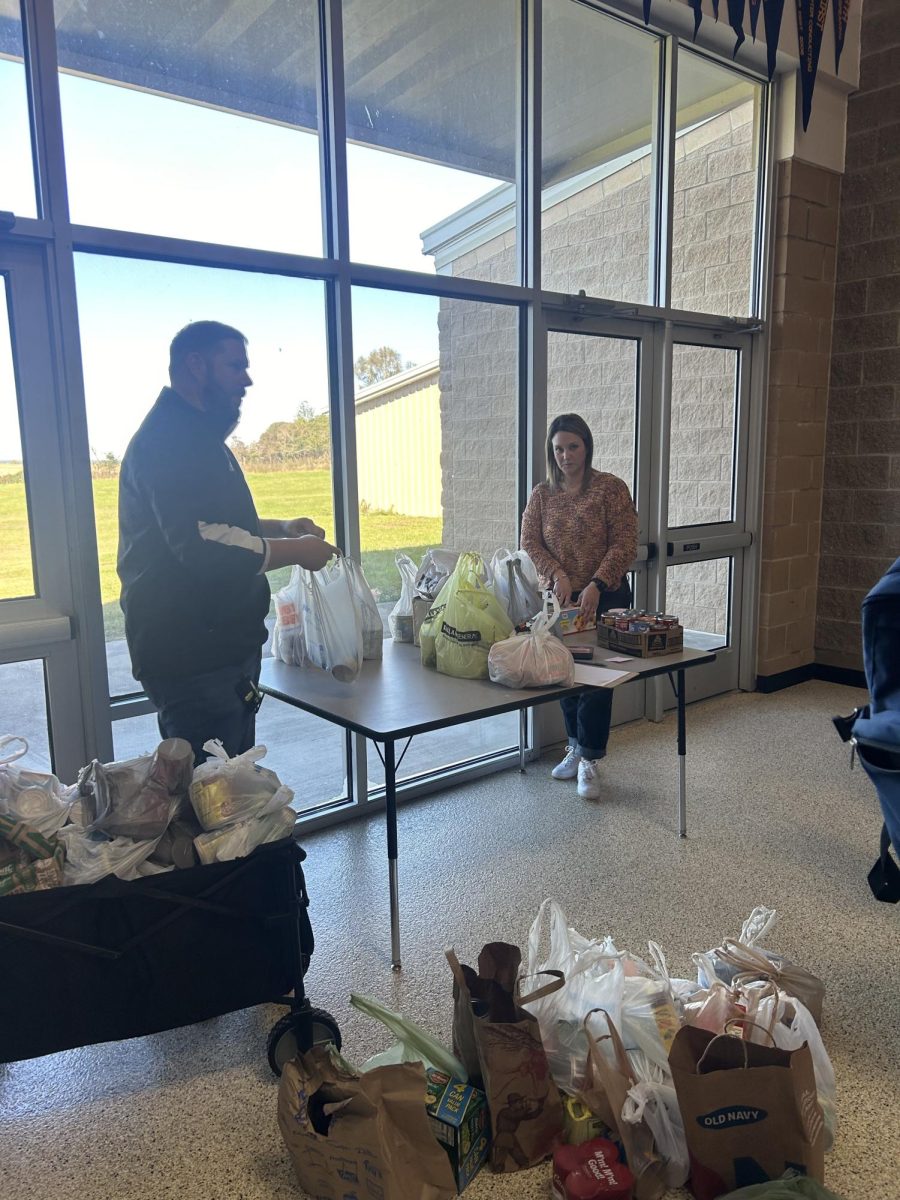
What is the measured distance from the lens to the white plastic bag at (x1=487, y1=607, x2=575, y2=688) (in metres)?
2.38

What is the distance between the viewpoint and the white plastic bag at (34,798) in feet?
5.52

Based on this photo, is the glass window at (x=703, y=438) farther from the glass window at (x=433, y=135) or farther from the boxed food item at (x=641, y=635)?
the boxed food item at (x=641, y=635)

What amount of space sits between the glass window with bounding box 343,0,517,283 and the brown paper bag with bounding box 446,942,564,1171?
2.31 meters

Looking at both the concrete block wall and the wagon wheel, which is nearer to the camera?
the wagon wheel

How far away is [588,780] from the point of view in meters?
3.35

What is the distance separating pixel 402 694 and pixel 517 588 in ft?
2.31

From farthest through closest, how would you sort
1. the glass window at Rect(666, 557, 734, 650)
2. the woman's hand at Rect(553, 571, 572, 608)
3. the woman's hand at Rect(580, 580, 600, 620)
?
the glass window at Rect(666, 557, 734, 650)
the woman's hand at Rect(553, 571, 572, 608)
the woman's hand at Rect(580, 580, 600, 620)

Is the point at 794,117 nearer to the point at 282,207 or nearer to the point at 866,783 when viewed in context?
the point at 282,207

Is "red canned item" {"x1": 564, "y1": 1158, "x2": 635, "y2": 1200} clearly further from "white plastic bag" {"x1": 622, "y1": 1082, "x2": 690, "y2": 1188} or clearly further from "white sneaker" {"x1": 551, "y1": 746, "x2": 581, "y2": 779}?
"white sneaker" {"x1": 551, "y1": 746, "x2": 581, "y2": 779}

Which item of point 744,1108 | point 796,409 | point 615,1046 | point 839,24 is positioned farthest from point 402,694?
point 839,24

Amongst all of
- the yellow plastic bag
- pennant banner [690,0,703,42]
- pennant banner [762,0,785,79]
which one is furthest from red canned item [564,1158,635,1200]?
pennant banner [762,0,785,79]

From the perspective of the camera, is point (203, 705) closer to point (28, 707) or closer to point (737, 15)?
point (28, 707)

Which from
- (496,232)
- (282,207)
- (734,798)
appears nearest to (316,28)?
(282,207)

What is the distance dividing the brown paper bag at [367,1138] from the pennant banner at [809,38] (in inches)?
180
